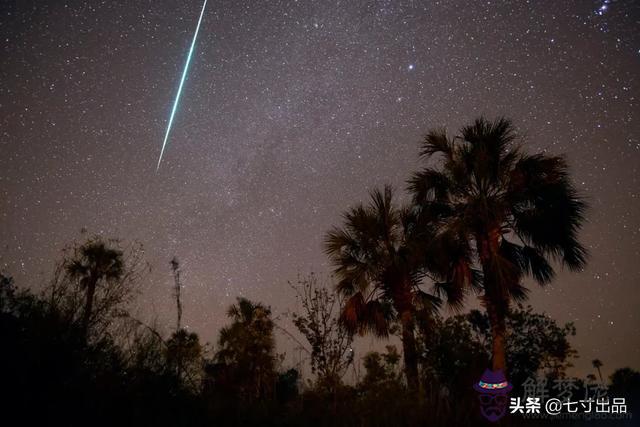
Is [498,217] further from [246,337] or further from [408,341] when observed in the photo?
[246,337]

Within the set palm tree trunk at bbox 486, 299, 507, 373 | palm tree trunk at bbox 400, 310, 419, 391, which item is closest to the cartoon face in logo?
palm tree trunk at bbox 486, 299, 507, 373

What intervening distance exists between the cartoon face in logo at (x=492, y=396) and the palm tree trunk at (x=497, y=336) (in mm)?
1449

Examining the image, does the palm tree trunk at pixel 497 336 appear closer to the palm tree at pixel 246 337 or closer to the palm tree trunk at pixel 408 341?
the palm tree trunk at pixel 408 341

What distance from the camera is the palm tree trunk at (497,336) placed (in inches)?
385

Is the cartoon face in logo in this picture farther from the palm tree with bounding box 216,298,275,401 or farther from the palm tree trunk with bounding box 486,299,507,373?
the palm tree with bounding box 216,298,275,401

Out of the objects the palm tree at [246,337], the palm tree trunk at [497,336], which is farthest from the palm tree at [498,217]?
the palm tree at [246,337]

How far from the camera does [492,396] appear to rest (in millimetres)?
7215

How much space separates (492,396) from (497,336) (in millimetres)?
3093

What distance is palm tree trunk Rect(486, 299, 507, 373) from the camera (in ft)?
32.1

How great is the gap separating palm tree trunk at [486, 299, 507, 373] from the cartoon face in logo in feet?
4.75

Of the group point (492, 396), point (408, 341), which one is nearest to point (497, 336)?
point (408, 341)

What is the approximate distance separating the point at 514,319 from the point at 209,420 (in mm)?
13221

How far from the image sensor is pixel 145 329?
17.3 ft

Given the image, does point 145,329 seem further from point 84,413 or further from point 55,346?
point 84,413
